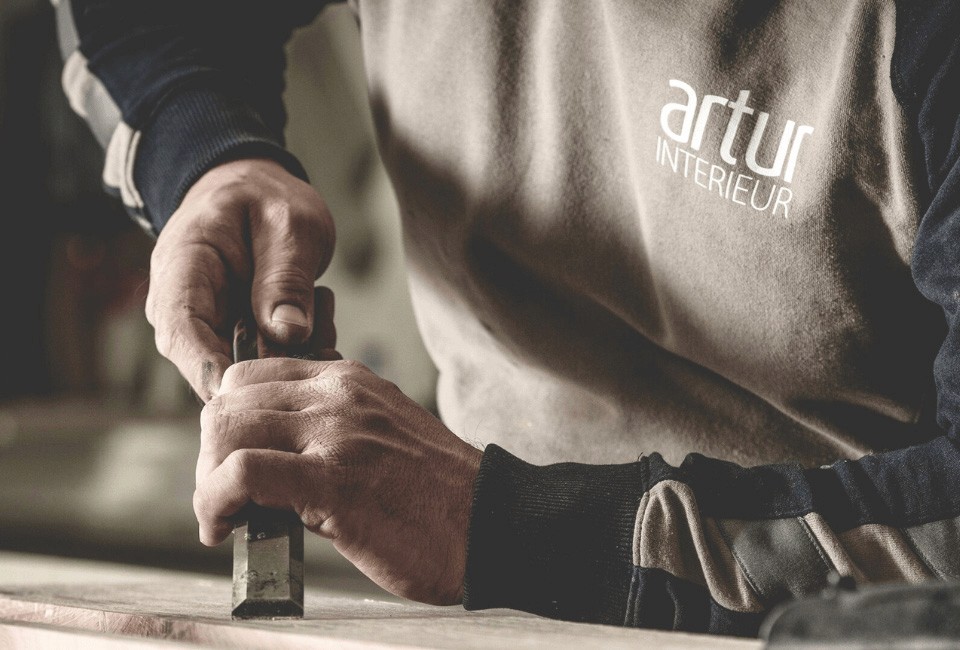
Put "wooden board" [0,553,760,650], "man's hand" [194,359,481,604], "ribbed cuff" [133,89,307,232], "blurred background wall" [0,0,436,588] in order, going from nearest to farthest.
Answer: "wooden board" [0,553,760,650], "man's hand" [194,359,481,604], "ribbed cuff" [133,89,307,232], "blurred background wall" [0,0,436,588]

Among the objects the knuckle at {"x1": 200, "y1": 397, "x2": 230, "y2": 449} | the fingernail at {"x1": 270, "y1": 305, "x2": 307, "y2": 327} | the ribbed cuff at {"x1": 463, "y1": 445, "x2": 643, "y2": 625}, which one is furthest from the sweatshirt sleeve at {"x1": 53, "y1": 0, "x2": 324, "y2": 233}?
the ribbed cuff at {"x1": 463, "y1": 445, "x2": 643, "y2": 625}

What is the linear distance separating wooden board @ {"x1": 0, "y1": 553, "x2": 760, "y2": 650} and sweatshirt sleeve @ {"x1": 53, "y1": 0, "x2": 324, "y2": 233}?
40cm

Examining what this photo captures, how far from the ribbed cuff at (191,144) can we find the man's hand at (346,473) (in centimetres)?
31

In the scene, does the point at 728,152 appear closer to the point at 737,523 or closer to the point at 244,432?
the point at 737,523

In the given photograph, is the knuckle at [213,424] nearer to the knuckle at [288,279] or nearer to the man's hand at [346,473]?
the man's hand at [346,473]

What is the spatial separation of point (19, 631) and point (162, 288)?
0.30 meters

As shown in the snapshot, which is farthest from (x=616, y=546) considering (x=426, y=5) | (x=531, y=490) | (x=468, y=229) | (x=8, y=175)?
(x=8, y=175)

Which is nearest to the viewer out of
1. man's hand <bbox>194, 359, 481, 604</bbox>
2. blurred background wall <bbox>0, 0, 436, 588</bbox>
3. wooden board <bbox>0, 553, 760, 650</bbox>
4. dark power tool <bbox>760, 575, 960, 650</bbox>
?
dark power tool <bbox>760, 575, 960, 650</bbox>

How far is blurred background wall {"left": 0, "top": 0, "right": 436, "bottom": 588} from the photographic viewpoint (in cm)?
212

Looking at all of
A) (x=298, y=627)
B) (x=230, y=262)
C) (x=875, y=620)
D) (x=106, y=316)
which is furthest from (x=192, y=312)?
(x=106, y=316)

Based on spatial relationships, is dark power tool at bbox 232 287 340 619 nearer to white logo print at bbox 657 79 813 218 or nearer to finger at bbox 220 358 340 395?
finger at bbox 220 358 340 395

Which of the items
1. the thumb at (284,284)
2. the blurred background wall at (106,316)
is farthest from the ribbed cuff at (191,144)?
the blurred background wall at (106,316)

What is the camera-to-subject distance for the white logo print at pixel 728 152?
648 mm

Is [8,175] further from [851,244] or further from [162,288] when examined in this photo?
[851,244]
